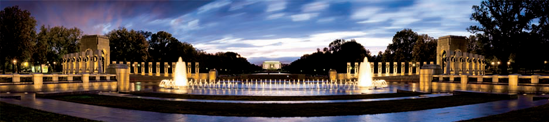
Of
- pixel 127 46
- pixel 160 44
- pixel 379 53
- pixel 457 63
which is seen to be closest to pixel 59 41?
pixel 127 46

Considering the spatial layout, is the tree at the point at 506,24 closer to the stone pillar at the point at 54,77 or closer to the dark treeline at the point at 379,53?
the dark treeline at the point at 379,53

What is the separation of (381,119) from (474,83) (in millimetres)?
21308

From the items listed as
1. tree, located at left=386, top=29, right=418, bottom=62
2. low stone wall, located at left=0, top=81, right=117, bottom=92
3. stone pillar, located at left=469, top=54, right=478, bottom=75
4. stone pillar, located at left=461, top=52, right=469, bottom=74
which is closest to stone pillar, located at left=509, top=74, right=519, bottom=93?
stone pillar, located at left=461, top=52, right=469, bottom=74

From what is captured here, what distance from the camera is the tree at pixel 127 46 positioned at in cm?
7262

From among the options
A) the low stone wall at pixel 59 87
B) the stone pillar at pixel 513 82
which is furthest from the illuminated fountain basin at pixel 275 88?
the stone pillar at pixel 513 82

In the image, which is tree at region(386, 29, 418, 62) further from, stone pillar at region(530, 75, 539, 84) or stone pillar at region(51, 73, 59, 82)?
stone pillar at region(51, 73, 59, 82)

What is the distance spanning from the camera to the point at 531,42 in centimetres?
5359


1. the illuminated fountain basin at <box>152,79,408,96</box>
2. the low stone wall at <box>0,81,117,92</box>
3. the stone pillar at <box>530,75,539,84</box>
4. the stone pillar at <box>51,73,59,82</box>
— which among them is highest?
the stone pillar at <box>51,73,59,82</box>

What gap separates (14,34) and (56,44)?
68.7ft

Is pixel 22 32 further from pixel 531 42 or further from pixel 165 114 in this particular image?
pixel 531 42

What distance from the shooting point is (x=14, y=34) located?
5450cm

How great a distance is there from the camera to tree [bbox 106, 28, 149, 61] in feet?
238

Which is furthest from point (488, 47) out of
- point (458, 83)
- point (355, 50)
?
point (355, 50)

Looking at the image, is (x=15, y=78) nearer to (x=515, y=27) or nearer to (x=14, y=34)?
(x=14, y=34)
